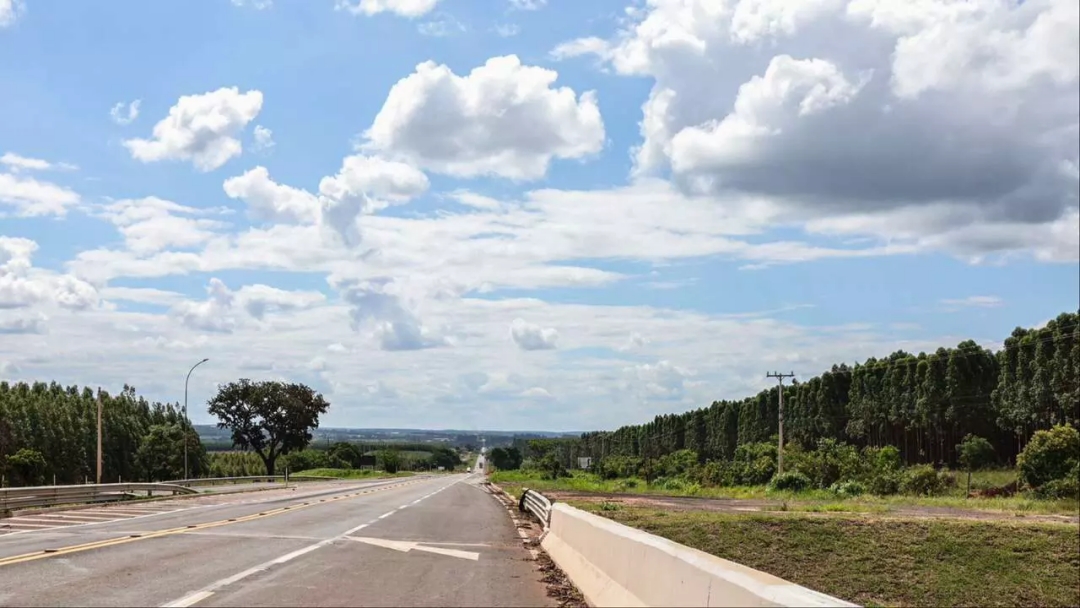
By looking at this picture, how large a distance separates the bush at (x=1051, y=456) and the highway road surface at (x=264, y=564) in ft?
152

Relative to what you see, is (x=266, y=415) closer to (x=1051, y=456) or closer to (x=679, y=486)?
(x=679, y=486)

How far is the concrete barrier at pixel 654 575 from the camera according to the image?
541cm

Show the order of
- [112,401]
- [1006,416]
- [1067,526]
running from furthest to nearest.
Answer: [112,401] < [1006,416] < [1067,526]

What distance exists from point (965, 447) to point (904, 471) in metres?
22.1

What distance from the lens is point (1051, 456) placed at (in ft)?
189

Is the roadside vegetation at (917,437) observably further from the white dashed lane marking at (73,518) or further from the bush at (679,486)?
the white dashed lane marking at (73,518)

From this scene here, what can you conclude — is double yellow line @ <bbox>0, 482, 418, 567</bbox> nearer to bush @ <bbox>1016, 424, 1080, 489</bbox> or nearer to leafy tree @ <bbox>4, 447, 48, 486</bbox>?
leafy tree @ <bbox>4, 447, 48, 486</bbox>

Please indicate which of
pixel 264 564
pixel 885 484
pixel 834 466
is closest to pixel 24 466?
pixel 885 484

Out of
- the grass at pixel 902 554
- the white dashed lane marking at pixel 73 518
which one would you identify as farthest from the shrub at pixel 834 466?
the white dashed lane marking at pixel 73 518

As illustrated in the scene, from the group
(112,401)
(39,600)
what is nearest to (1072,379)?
(39,600)

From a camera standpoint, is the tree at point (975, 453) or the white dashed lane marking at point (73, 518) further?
the tree at point (975, 453)

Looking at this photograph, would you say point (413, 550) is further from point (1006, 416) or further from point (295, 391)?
point (295, 391)

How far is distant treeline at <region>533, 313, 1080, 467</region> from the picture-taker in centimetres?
7656

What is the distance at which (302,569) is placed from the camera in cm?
1315
